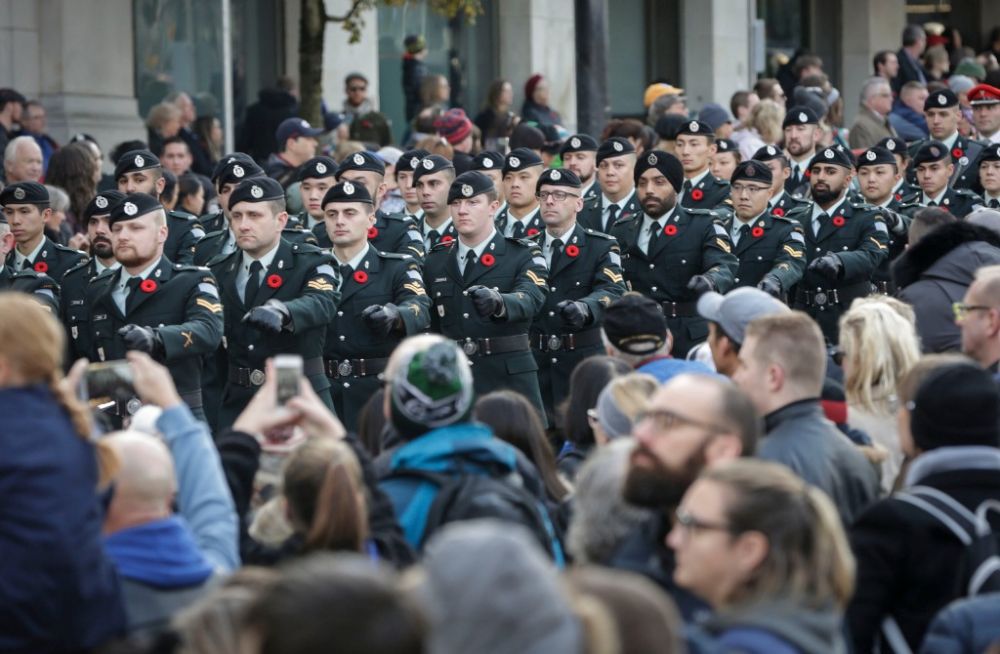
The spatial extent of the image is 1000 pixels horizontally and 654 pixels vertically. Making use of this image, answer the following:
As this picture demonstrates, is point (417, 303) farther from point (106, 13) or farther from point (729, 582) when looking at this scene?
Answer: point (106, 13)

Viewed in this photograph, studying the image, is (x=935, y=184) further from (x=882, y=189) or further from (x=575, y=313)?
(x=575, y=313)

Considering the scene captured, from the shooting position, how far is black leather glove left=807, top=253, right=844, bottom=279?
10.9m

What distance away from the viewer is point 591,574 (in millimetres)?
3305

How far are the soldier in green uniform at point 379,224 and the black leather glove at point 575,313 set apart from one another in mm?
1049

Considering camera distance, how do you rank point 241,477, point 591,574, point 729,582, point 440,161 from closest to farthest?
point 591,574 < point 729,582 < point 241,477 < point 440,161

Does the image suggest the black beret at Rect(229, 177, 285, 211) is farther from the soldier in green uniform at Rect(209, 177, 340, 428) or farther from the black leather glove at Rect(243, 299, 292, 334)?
the black leather glove at Rect(243, 299, 292, 334)

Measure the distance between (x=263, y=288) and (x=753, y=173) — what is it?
→ 401 centimetres

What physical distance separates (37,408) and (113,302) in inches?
177

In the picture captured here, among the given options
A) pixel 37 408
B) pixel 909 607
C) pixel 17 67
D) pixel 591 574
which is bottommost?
pixel 909 607

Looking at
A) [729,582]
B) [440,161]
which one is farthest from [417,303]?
[729,582]

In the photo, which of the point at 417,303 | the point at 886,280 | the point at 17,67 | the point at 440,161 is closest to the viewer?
the point at 417,303

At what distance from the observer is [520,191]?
1112 cm

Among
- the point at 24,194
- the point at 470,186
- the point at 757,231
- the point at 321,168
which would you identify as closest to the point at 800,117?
the point at 757,231

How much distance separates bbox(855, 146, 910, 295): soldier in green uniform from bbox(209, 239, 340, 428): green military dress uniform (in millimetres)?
4927
